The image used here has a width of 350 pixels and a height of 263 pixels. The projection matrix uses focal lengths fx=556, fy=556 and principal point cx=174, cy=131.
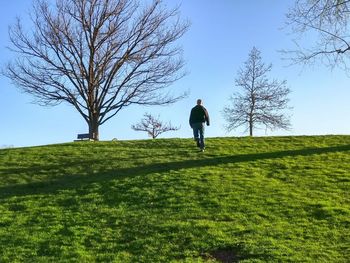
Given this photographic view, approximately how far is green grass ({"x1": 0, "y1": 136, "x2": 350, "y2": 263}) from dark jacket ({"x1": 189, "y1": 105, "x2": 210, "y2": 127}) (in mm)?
1281

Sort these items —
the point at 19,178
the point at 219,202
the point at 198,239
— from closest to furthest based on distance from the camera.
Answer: the point at 198,239 → the point at 219,202 → the point at 19,178

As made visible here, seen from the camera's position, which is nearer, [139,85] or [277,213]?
[277,213]

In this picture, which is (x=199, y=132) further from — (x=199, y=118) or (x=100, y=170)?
(x=100, y=170)

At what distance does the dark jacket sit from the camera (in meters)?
20.5

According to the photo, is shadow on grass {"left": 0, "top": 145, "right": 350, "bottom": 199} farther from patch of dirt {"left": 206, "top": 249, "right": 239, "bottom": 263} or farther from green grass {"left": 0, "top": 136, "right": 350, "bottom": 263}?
patch of dirt {"left": 206, "top": 249, "right": 239, "bottom": 263}

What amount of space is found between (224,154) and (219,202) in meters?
7.15

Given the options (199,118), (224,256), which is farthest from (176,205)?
(199,118)

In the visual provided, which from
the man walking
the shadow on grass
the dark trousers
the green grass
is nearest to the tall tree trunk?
the green grass

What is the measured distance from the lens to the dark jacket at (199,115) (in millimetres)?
20500

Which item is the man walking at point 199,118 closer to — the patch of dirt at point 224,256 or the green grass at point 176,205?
the green grass at point 176,205

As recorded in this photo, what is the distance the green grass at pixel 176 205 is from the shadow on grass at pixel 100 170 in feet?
0.12

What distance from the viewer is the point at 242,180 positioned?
52.6 ft

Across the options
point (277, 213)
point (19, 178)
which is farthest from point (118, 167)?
point (277, 213)

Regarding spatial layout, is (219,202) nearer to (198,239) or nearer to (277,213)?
(277,213)
